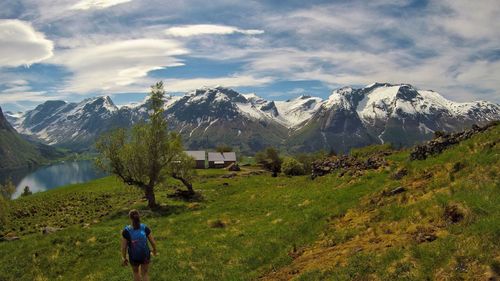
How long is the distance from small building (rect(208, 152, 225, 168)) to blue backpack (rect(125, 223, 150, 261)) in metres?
147

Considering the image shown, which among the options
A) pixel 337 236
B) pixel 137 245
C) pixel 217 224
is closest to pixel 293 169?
pixel 217 224

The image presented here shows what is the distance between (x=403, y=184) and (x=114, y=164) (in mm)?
34290

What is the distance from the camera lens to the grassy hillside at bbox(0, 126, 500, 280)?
51.5 feet

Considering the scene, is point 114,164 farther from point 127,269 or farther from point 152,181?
point 127,269

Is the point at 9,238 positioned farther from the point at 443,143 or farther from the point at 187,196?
the point at 443,143

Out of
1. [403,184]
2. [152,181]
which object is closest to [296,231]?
[403,184]

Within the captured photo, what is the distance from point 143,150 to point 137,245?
31.6 m

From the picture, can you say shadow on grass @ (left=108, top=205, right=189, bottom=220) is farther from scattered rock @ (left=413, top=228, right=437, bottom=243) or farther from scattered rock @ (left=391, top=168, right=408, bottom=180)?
scattered rock @ (left=413, top=228, right=437, bottom=243)

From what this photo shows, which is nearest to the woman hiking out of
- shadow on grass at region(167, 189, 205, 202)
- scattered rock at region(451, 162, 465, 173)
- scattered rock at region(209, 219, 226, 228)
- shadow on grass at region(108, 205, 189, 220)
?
scattered rock at region(209, 219, 226, 228)

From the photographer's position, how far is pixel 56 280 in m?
24.1

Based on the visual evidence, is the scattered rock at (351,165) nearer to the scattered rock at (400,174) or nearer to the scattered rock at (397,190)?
the scattered rock at (400,174)

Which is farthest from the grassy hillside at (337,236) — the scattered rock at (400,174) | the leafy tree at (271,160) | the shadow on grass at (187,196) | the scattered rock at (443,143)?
the leafy tree at (271,160)

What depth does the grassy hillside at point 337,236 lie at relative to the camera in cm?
1570

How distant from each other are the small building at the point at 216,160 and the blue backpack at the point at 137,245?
147 metres
